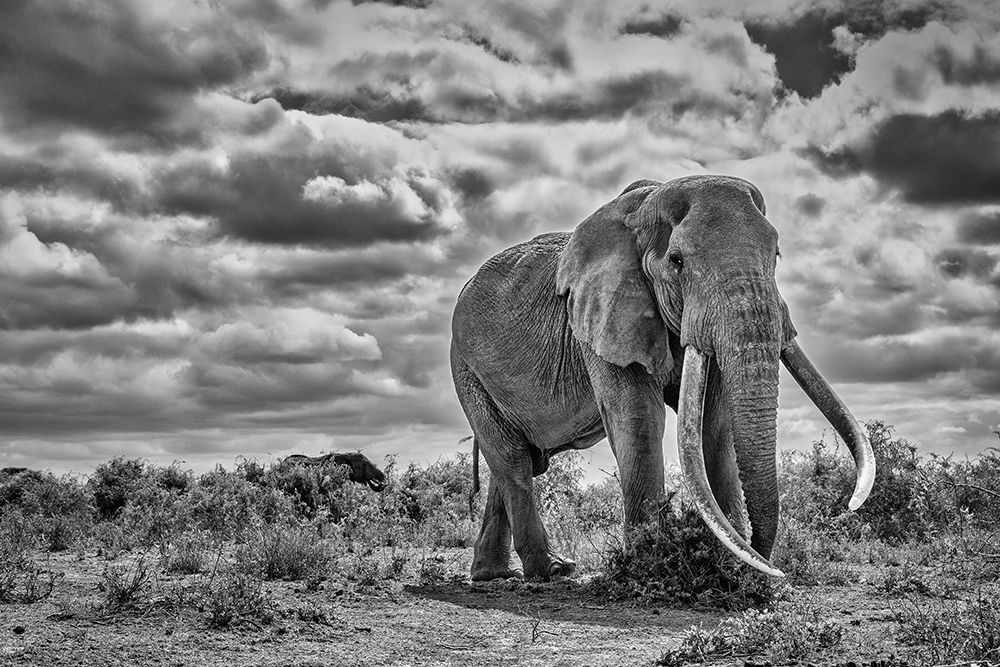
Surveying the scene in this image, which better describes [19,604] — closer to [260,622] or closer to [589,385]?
[260,622]

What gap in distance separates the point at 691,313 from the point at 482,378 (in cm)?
391

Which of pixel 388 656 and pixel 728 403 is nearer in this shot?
pixel 388 656

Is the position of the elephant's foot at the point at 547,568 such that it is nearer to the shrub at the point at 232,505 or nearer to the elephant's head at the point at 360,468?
the shrub at the point at 232,505

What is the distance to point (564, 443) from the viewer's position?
1194cm

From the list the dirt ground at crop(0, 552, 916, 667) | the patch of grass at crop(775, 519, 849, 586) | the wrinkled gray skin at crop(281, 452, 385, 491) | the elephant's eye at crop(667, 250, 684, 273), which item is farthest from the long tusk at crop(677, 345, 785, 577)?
the wrinkled gray skin at crop(281, 452, 385, 491)

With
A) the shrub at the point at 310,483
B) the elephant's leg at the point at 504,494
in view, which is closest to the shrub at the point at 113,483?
the shrub at the point at 310,483

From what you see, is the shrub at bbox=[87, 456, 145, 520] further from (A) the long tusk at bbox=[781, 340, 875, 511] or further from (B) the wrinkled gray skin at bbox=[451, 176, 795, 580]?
(A) the long tusk at bbox=[781, 340, 875, 511]

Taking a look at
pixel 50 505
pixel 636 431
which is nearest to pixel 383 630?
pixel 636 431

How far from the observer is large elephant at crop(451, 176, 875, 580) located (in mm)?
8516

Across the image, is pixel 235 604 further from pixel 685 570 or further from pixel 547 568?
pixel 547 568

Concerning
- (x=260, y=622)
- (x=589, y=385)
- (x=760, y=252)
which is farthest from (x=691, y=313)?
(x=260, y=622)

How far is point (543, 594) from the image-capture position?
1027 cm

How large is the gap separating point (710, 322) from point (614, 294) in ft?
4.37

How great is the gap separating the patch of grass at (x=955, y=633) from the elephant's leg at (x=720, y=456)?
7.22ft
